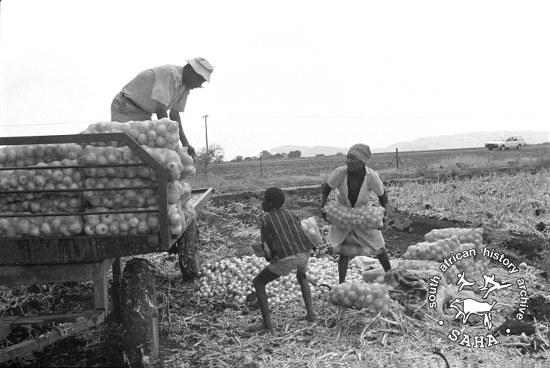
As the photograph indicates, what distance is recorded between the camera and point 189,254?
654 centimetres

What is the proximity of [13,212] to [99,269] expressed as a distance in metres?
0.69

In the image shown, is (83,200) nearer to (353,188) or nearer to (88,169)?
(88,169)

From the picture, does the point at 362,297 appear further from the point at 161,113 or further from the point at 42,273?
the point at 161,113

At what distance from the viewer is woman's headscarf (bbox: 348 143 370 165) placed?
19.4 ft

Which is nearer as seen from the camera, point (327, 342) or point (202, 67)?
point (327, 342)

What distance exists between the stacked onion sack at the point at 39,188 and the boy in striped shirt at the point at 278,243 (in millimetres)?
1659

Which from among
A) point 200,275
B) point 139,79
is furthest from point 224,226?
point 139,79

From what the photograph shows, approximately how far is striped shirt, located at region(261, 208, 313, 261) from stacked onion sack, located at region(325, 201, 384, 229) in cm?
127

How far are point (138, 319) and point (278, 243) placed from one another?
54.1 inches

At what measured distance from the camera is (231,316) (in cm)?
536

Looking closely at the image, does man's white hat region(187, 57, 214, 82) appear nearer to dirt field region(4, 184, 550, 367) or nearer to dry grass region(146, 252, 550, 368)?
dirt field region(4, 184, 550, 367)

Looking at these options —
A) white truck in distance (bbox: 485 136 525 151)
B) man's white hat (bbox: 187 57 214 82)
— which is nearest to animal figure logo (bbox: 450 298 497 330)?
man's white hat (bbox: 187 57 214 82)

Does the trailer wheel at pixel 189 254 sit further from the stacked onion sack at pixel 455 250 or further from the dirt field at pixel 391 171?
the dirt field at pixel 391 171

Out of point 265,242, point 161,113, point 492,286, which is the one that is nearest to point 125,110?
point 161,113
